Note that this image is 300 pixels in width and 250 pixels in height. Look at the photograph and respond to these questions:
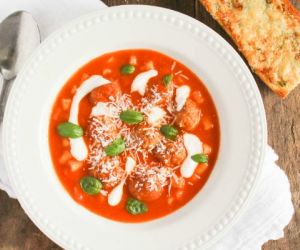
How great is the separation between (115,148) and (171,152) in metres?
0.43

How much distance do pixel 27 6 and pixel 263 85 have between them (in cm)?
211

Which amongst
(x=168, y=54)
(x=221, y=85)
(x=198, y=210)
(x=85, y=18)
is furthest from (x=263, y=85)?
(x=85, y=18)

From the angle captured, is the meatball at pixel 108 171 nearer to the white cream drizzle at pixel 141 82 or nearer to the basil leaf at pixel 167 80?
the white cream drizzle at pixel 141 82

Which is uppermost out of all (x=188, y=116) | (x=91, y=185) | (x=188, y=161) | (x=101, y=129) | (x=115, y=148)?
(x=188, y=116)

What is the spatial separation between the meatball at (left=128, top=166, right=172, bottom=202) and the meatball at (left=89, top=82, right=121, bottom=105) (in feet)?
1.94

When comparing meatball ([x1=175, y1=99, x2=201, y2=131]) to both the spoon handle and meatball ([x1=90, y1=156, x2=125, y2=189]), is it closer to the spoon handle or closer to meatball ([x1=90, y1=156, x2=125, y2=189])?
meatball ([x1=90, y1=156, x2=125, y2=189])

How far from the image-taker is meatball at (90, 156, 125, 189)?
396cm

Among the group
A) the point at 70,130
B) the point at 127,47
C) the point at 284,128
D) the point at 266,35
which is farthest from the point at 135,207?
the point at 266,35

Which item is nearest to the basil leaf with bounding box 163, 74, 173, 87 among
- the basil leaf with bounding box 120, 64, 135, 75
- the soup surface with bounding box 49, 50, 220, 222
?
the soup surface with bounding box 49, 50, 220, 222

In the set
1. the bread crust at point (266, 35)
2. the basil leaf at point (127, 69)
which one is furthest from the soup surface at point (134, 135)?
the bread crust at point (266, 35)

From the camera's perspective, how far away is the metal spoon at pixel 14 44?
420cm

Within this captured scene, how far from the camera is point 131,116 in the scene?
395 cm

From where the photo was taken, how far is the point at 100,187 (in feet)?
13.1

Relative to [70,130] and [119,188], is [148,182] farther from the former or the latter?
[70,130]
